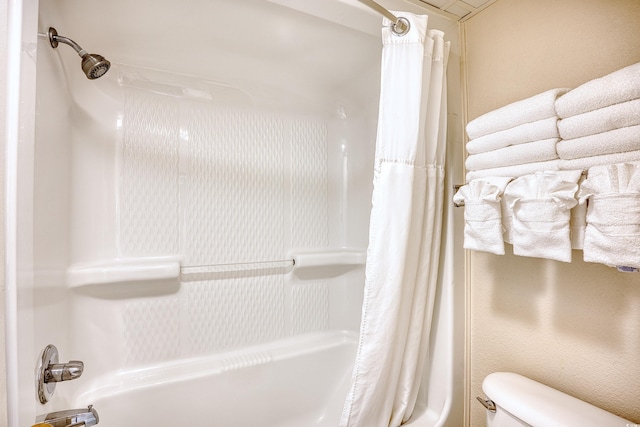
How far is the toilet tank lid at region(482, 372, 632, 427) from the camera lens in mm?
707

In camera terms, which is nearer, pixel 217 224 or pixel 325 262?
pixel 217 224

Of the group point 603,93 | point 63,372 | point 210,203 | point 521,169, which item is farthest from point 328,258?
point 603,93

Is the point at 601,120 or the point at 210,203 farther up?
the point at 601,120

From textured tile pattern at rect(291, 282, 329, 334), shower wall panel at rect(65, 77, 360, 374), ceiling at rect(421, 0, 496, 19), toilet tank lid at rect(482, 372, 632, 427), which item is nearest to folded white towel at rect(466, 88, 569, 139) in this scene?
ceiling at rect(421, 0, 496, 19)

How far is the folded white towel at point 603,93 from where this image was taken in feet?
2.04

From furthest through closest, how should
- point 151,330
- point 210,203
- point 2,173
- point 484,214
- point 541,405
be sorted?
point 210,203 → point 151,330 → point 484,214 → point 541,405 → point 2,173

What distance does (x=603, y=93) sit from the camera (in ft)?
2.15

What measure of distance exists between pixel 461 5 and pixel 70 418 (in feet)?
5.76

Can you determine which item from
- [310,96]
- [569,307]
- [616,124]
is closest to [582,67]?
[616,124]

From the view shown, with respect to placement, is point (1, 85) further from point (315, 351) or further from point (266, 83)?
point (315, 351)

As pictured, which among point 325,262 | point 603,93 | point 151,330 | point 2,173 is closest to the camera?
point 2,173

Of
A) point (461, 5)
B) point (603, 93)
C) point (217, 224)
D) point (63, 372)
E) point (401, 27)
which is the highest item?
point (461, 5)

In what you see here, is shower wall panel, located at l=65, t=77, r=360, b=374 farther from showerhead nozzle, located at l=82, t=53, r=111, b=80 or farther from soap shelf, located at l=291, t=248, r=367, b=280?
showerhead nozzle, located at l=82, t=53, r=111, b=80

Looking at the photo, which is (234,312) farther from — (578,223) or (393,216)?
(578,223)
